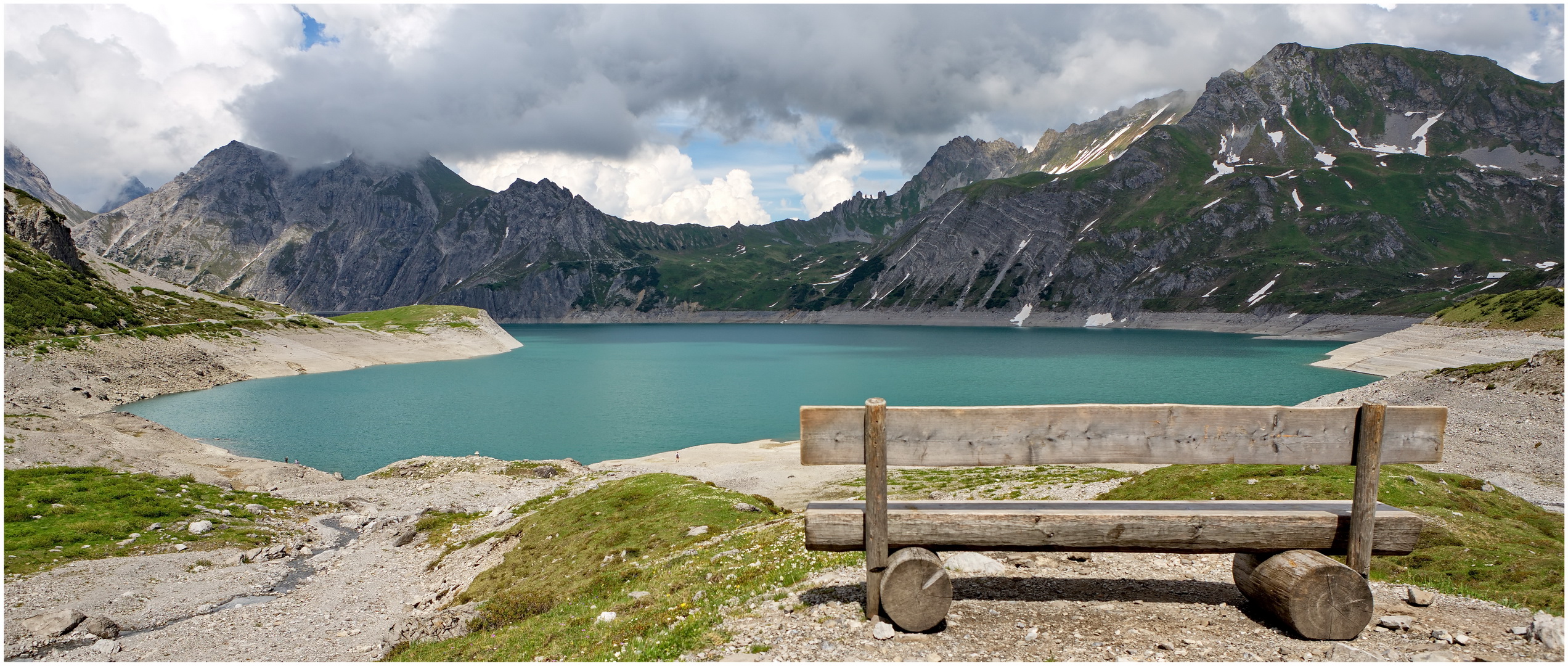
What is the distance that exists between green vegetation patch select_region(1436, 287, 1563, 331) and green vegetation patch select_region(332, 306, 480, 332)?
650 ft

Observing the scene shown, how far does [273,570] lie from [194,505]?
10.4m

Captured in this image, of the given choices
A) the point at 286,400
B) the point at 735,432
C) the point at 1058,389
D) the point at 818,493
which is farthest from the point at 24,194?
the point at 1058,389

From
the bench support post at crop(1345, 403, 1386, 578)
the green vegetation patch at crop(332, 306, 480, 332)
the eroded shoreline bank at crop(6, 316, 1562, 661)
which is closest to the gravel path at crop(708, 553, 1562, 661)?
the eroded shoreline bank at crop(6, 316, 1562, 661)

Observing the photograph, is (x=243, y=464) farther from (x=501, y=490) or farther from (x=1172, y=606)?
(x=1172, y=606)

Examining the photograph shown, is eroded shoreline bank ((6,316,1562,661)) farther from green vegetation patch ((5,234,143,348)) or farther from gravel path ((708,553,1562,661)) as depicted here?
green vegetation patch ((5,234,143,348))

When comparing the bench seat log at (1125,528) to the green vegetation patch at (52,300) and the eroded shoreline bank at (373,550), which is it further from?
the green vegetation patch at (52,300)

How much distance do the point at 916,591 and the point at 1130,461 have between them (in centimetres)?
335

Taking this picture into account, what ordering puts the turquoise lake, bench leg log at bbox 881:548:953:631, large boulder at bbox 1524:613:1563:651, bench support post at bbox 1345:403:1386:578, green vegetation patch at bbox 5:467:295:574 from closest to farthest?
1. large boulder at bbox 1524:613:1563:651
2. bench support post at bbox 1345:403:1386:578
3. bench leg log at bbox 881:548:953:631
4. green vegetation patch at bbox 5:467:295:574
5. the turquoise lake

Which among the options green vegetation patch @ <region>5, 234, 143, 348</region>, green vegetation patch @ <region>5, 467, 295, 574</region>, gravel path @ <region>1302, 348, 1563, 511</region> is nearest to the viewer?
green vegetation patch @ <region>5, 467, 295, 574</region>

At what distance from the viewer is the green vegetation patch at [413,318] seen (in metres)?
156

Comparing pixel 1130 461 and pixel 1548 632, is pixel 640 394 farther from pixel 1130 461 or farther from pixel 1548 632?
pixel 1548 632

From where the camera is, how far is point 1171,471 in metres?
27.4

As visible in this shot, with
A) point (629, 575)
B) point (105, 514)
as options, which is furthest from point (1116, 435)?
point (105, 514)

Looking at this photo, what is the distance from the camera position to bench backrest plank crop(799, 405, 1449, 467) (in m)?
8.58
